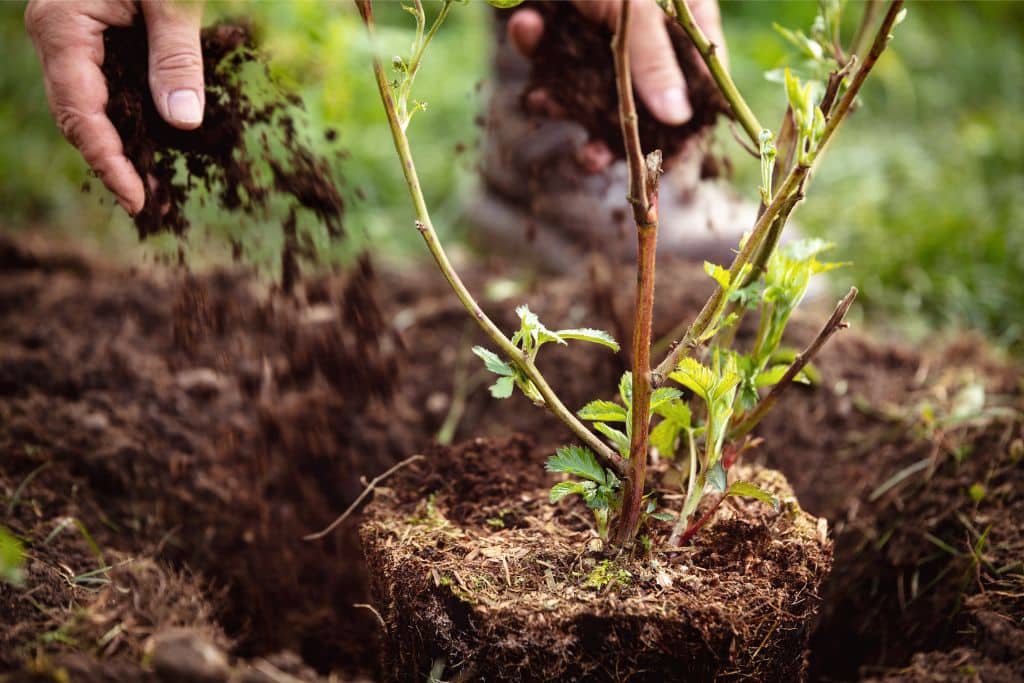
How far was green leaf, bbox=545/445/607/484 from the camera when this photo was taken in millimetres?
1117

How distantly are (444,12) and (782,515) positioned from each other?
895 millimetres

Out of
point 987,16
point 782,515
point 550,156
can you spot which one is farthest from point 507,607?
point 987,16

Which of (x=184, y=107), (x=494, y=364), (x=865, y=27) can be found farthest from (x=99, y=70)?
(x=865, y=27)

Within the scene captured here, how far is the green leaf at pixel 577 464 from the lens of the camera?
1.12 metres

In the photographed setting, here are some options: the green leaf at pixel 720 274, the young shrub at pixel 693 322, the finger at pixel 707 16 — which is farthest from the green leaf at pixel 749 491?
the finger at pixel 707 16

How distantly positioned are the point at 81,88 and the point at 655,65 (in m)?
1.06

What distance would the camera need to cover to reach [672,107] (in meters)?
1.65

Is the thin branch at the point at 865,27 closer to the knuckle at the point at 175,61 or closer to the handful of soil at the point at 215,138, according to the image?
the handful of soil at the point at 215,138

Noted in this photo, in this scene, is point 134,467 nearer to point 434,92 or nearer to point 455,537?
point 455,537

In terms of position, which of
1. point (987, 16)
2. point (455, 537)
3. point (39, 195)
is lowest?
point (39, 195)

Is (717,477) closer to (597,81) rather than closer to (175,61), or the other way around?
(597,81)

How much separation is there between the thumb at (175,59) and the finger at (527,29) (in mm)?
668

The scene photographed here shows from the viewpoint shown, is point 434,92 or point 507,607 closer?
point 507,607

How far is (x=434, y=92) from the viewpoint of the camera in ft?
13.5
